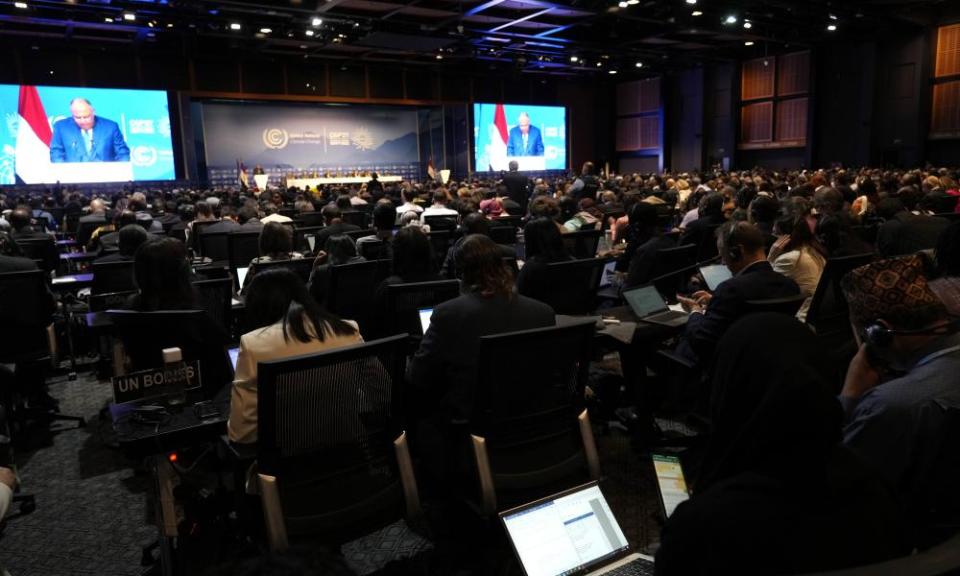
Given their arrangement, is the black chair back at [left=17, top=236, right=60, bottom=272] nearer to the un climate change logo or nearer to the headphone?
the headphone

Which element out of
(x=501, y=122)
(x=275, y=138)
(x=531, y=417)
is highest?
(x=501, y=122)

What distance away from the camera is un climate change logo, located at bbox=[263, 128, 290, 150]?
20.2 m

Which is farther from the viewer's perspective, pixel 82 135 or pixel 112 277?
pixel 82 135

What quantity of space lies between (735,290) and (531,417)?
51.9 inches

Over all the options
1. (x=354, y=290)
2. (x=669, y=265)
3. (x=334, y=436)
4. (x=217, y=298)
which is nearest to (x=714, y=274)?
(x=669, y=265)

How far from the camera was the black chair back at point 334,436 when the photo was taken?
185cm

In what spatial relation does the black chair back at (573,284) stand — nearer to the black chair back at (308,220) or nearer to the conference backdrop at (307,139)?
the black chair back at (308,220)

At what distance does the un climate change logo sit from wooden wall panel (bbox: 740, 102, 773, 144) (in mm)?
14457

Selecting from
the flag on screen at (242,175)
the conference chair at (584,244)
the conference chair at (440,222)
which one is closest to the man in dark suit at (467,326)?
the conference chair at (584,244)

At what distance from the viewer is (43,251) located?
659 cm

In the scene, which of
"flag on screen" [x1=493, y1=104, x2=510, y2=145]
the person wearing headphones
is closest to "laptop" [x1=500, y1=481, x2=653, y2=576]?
the person wearing headphones

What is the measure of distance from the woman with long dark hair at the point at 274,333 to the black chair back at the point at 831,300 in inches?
99.5

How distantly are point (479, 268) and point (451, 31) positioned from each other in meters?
14.1

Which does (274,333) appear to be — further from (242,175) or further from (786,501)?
(242,175)
